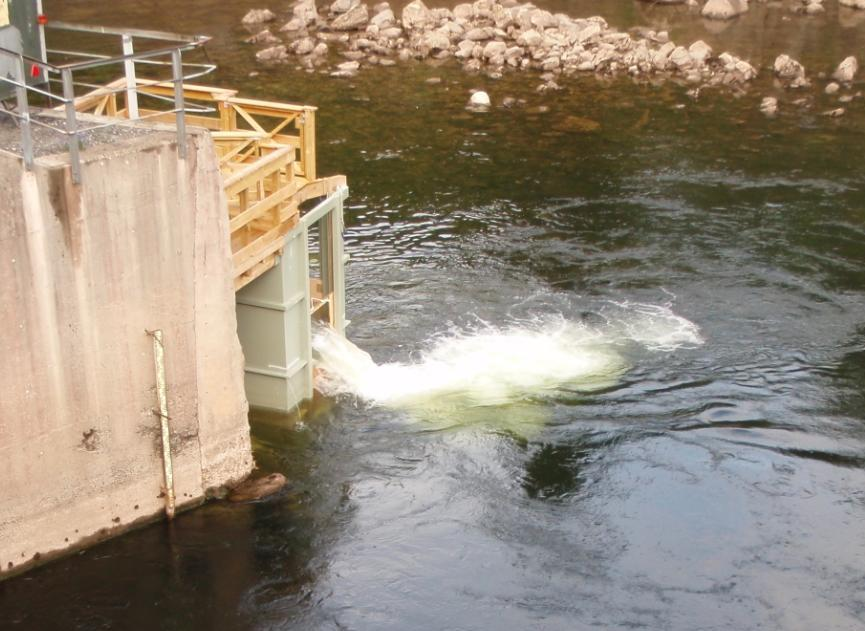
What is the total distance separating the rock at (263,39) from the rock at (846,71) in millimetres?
18651

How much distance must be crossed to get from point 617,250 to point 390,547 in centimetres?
1077

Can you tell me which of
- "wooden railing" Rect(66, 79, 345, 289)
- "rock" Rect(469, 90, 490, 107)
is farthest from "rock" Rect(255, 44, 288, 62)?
"wooden railing" Rect(66, 79, 345, 289)

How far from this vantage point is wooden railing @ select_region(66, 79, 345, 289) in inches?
527

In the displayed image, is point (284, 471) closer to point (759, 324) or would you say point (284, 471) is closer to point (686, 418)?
point (686, 418)

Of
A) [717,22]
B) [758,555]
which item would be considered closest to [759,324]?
[758,555]

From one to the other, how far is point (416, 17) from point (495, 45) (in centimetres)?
433

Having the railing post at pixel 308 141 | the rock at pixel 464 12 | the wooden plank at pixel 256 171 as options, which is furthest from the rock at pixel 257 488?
the rock at pixel 464 12

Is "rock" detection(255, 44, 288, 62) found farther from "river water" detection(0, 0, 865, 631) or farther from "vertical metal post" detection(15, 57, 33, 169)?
"vertical metal post" detection(15, 57, 33, 169)

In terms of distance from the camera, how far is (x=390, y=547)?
13109 millimetres

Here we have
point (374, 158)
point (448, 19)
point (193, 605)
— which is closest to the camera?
point (193, 605)

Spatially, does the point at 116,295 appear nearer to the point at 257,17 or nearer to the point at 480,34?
the point at 480,34

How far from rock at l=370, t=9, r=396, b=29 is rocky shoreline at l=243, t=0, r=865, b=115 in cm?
4

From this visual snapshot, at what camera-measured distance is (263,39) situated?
3962cm

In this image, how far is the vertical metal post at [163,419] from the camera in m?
12.2
